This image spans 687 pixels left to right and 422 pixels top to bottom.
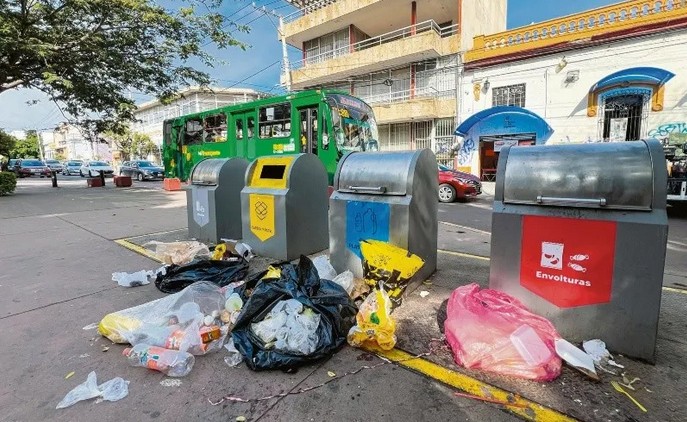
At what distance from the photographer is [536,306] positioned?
8.21 ft

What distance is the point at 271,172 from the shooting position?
4.52m

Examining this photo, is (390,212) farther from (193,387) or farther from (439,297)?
(193,387)

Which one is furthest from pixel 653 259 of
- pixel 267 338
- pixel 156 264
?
pixel 156 264

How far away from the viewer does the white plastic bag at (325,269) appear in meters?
3.48

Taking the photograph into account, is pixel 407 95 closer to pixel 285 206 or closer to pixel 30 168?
pixel 285 206

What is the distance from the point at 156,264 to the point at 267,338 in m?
2.85

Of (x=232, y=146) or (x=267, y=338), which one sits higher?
(x=232, y=146)

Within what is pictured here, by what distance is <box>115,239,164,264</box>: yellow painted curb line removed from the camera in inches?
186

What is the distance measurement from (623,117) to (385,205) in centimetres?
1318

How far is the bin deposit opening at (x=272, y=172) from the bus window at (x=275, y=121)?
594 cm

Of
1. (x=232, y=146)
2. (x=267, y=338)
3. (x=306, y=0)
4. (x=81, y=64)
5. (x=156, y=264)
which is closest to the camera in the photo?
(x=267, y=338)

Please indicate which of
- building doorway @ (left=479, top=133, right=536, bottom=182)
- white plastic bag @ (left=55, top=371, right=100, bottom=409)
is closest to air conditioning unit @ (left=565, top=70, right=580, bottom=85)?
building doorway @ (left=479, top=133, right=536, bottom=182)

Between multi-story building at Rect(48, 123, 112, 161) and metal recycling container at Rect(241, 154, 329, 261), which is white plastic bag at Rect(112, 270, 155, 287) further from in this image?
multi-story building at Rect(48, 123, 112, 161)

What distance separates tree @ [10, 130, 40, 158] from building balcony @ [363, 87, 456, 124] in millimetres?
70505
